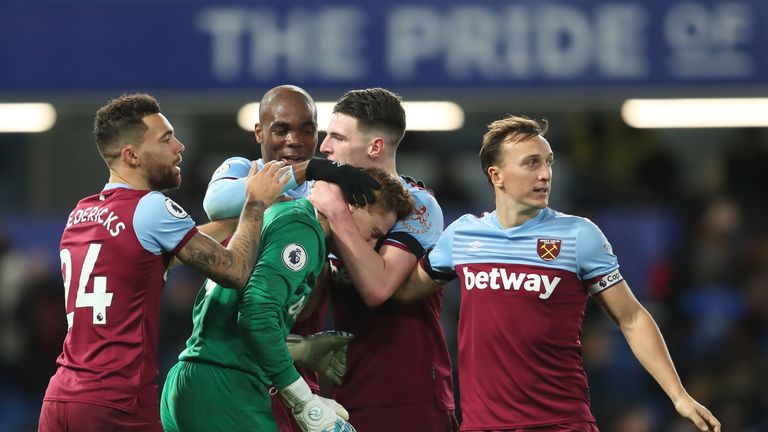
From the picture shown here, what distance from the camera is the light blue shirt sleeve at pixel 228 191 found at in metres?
4.63

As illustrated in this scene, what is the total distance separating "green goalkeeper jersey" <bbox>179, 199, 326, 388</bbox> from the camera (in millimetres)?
4059

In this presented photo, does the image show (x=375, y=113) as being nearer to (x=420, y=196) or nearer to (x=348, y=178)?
(x=420, y=196)

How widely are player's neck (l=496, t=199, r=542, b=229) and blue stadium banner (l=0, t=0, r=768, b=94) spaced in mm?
4341

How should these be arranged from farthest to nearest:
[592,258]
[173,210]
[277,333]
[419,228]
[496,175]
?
[419,228], [496,175], [592,258], [173,210], [277,333]

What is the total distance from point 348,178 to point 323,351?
61 centimetres

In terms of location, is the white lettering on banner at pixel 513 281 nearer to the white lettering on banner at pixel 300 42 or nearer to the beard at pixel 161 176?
the beard at pixel 161 176

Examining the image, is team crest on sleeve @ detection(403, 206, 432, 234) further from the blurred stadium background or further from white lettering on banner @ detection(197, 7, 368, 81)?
white lettering on banner @ detection(197, 7, 368, 81)

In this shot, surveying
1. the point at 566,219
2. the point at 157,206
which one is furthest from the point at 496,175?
the point at 157,206

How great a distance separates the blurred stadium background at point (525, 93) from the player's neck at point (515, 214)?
433cm

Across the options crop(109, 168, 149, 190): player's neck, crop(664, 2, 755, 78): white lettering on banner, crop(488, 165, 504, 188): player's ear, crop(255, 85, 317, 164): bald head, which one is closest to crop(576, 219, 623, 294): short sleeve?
crop(488, 165, 504, 188): player's ear

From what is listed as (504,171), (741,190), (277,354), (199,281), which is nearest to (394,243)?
(504,171)

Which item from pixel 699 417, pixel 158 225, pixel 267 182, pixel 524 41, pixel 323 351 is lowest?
pixel 699 417

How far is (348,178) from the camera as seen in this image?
4.48 m

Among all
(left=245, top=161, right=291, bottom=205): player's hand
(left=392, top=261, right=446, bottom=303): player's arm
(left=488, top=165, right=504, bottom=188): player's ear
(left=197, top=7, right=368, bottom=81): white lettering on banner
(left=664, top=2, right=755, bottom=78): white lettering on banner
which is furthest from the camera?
(left=197, top=7, right=368, bottom=81): white lettering on banner
